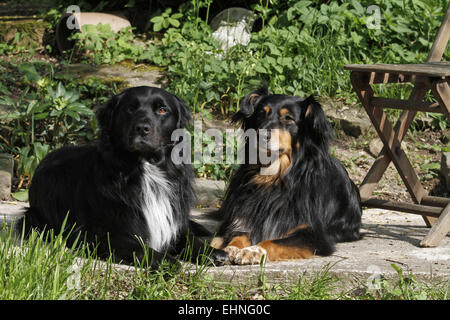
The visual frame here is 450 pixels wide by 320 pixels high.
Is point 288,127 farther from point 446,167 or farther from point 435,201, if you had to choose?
point 446,167

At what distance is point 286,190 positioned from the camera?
4.05m

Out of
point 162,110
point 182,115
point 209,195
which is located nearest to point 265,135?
point 182,115

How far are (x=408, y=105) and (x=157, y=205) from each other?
72.5 inches

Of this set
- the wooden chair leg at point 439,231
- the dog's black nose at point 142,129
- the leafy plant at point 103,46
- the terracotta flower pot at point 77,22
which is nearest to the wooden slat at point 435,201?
the wooden chair leg at point 439,231

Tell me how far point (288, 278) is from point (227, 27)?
4.45 metres

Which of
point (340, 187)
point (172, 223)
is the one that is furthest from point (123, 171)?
point (340, 187)

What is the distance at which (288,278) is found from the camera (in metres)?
3.50

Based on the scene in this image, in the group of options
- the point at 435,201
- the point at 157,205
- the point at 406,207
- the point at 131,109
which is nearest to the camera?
the point at 131,109

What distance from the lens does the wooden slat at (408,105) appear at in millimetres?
4211

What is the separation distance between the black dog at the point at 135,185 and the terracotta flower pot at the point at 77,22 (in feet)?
13.9

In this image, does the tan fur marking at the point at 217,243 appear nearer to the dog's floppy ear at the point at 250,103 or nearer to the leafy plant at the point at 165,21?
the dog's floppy ear at the point at 250,103

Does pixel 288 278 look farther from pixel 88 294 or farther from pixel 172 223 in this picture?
pixel 88 294

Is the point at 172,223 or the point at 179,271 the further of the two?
the point at 172,223
